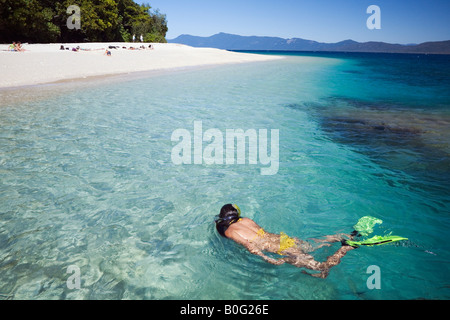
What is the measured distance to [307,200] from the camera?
565cm

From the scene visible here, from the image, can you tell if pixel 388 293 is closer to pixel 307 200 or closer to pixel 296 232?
pixel 296 232

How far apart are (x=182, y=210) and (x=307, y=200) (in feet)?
9.16

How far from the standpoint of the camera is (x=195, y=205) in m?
5.42

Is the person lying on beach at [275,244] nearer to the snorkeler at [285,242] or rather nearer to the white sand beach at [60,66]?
the snorkeler at [285,242]

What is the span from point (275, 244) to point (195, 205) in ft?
6.82

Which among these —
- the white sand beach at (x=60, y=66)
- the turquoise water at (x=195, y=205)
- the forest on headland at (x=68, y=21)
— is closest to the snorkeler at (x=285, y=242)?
the turquoise water at (x=195, y=205)

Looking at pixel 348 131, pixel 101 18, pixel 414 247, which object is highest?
pixel 101 18

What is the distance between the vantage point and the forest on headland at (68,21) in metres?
32.8

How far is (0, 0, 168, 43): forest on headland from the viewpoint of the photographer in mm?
32750

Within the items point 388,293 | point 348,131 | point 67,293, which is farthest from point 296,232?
A: point 348,131

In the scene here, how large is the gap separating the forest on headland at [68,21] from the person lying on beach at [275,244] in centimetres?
4202

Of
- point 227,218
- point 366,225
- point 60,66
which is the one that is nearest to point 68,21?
point 60,66
